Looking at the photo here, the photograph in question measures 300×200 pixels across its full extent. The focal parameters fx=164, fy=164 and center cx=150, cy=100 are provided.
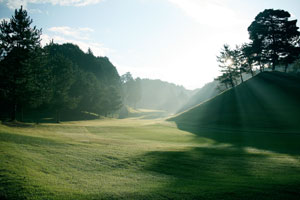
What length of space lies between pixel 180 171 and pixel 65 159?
307 inches

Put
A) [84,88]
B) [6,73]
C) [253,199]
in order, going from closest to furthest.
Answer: [253,199]
[6,73]
[84,88]

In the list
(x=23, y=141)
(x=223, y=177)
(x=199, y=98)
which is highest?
(x=199, y=98)

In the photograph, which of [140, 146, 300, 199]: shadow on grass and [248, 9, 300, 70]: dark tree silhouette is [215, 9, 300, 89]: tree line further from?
[140, 146, 300, 199]: shadow on grass

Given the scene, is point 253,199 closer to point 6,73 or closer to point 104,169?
point 104,169

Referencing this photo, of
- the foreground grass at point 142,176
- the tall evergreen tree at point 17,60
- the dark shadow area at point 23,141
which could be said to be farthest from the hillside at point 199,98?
the foreground grass at point 142,176

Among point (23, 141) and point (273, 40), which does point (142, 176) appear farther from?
point (273, 40)

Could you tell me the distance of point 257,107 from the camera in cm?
4209

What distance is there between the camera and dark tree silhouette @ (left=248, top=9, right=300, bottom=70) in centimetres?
5134

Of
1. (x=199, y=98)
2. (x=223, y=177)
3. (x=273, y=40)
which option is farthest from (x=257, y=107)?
(x=199, y=98)

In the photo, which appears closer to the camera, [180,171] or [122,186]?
[122,186]

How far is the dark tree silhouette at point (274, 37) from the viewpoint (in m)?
51.3

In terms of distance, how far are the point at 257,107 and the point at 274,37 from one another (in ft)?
90.2

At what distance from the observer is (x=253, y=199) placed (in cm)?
620

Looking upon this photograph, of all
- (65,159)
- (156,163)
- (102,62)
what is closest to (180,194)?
(156,163)
